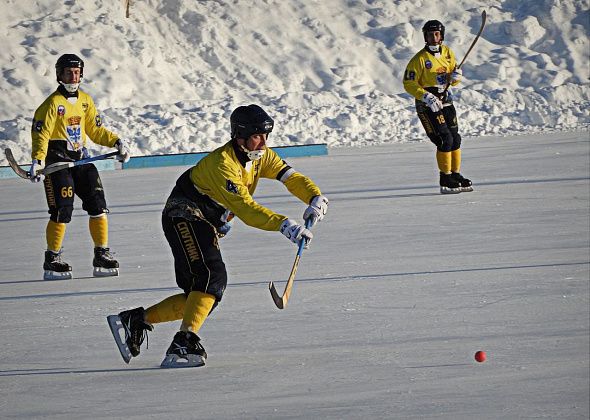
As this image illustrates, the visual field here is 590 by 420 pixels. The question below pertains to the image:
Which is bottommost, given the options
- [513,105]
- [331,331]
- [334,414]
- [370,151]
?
[513,105]

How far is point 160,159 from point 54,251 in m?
10.7

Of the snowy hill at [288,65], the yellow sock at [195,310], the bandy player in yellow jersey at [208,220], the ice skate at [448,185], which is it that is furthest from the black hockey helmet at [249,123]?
the snowy hill at [288,65]

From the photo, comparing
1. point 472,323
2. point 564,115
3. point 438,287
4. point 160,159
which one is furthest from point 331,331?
point 564,115

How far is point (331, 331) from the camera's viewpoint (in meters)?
5.34

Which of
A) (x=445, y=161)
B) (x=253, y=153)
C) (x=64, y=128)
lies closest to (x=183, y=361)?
(x=253, y=153)

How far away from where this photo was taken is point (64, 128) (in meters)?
7.64

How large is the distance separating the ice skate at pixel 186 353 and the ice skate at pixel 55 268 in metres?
2.91

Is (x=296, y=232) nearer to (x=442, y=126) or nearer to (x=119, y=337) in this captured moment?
(x=119, y=337)

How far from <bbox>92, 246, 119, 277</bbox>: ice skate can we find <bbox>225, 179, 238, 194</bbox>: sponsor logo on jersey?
285 cm

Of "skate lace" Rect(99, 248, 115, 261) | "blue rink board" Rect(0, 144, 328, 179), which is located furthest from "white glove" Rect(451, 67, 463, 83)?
"blue rink board" Rect(0, 144, 328, 179)

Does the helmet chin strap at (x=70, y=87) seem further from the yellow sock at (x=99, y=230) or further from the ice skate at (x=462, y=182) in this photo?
the ice skate at (x=462, y=182)

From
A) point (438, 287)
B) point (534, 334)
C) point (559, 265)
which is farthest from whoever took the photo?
point (559, 265)

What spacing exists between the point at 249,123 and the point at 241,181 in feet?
0.80

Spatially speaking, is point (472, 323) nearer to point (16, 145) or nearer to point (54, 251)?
point (54, 251)
